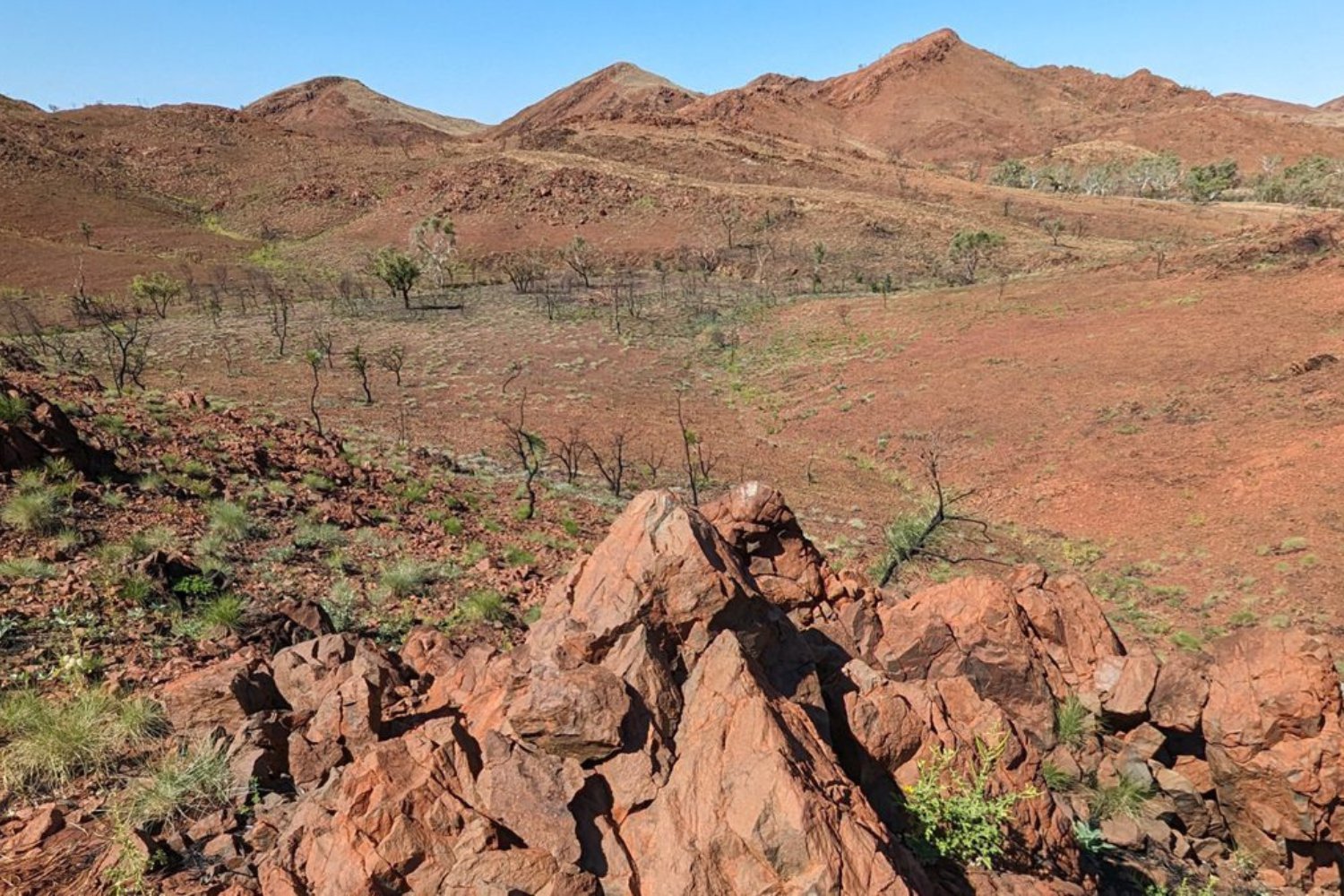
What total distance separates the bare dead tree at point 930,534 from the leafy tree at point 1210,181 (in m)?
98.6

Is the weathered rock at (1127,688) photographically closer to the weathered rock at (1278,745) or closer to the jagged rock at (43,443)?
the weathered rock at (1278,745)

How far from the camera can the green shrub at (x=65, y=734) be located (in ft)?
17.4

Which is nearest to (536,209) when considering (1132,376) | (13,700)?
(1132,376)

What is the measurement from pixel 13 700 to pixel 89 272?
79441 mm

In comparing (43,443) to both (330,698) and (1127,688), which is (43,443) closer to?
(330,698)

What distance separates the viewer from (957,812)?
17.5 ft

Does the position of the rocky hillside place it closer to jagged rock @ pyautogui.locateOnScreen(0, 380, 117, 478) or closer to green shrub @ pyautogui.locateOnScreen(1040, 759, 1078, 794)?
green shrub @ pyautogui.locateOnScreen(1040, 759, 1078, 794)

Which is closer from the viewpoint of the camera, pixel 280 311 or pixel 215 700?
pixel 215 700

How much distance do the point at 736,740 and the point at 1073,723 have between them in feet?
17.9

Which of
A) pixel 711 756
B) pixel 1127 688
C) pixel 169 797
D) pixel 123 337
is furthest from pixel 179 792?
pixel 123 337

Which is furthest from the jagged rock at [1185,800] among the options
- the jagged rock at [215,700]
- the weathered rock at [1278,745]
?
the jagged rock at [215,700]

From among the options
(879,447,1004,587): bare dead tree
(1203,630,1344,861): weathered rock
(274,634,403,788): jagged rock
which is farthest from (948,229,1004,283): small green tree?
(274,634,403,788): jagged rock

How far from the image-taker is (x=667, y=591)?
594 centimetres

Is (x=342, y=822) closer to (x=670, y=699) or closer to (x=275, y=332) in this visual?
(x=670, y=699)
